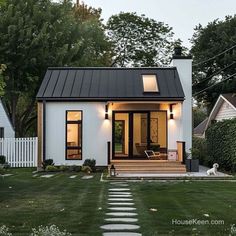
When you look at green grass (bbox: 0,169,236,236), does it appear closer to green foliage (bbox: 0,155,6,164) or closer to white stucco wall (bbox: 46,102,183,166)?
white stucco wall (bbox: 46,102,183,166)

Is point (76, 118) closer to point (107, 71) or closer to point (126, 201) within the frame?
point (107, 71)

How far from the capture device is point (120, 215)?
8.98m

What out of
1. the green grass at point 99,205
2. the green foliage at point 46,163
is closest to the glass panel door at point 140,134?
the green foliage at point 46,163

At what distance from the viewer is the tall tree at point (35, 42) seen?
2905 cm

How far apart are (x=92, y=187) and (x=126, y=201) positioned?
3.41 meters

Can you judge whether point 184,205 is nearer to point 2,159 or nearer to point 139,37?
point 2,159

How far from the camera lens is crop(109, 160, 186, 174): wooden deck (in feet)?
66.0

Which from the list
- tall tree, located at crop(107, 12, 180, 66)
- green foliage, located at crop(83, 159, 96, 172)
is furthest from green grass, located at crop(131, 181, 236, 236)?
tall tree, located at crop(107, 12, 180, 66)

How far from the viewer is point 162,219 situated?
8516 mm

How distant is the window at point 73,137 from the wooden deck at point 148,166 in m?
1.86

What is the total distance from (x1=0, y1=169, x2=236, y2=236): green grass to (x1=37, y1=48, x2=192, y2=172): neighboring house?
567cm

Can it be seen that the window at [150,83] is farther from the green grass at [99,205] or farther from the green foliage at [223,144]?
the green grass at [99,205]

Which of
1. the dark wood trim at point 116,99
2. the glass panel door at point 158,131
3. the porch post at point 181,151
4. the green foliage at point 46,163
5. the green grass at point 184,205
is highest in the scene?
the dark wood trim at point 116,99

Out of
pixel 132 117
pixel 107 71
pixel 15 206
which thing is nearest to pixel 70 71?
pixel 107 71
